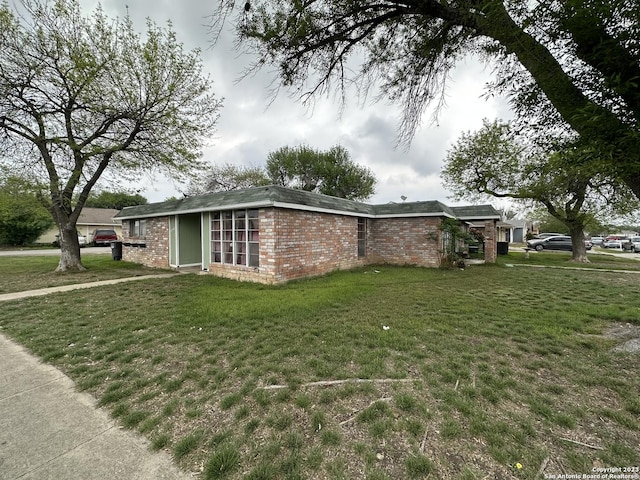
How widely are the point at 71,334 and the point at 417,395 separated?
512 centimetres

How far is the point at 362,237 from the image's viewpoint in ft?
39.5

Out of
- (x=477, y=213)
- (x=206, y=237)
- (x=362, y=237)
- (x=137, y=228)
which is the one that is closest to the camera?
(x=206, y=237)

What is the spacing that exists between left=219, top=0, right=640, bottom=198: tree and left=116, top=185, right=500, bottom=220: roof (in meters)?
3.39

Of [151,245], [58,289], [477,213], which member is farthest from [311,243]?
[477,213]

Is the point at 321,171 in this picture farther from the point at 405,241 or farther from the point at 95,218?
the point at 95,218

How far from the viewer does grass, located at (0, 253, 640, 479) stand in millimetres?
1800

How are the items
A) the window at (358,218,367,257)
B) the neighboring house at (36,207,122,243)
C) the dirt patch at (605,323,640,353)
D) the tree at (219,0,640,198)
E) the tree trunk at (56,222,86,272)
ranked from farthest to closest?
the neighboring house at (36,207,122,243) → the window at (358,218,367,257) → the tree trunk at (56,222,86,272) → the dirt patch at (605,323,640,353) → the tree at (219,0,640,198)

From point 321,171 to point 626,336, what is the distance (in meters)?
22.2

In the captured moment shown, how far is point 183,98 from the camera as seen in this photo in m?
9.82

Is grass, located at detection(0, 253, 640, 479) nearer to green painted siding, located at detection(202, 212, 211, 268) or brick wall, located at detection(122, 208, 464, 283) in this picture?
brick wall, located at detection(122, 208, 464, 283)

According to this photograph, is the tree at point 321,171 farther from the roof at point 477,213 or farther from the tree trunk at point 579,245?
the tree trunk at point 579,245

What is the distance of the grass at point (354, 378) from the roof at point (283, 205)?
315cm

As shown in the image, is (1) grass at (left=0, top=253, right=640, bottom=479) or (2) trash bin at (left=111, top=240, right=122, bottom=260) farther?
(2) trash bin at (left=111, top=240, right=122, bottom=260)

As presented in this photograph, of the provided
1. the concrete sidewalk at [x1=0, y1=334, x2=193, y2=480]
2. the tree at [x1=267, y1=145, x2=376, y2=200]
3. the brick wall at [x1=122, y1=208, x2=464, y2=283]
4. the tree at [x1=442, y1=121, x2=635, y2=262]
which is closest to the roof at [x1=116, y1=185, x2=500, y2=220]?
the brick wall at [x1=122, y1=208, x2=464, y2=283]
